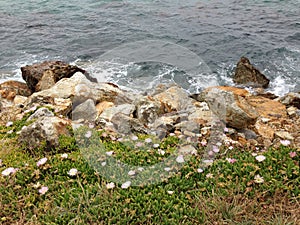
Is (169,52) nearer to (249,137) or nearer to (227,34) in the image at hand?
(227,34)

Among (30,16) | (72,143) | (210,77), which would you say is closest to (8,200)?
(72,143)

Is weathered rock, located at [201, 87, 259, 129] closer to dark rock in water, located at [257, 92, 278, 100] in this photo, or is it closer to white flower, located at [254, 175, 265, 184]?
white flower, located at [254, 175, 265, 184]

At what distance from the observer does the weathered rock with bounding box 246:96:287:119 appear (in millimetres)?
8438

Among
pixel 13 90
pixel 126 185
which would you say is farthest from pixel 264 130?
pixel 13 90

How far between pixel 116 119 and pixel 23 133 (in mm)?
1526

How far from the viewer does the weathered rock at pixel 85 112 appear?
232 inches

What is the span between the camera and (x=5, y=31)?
16.3m

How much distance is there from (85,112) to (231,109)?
2685 millimetres

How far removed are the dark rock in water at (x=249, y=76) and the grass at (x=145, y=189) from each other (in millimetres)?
7388

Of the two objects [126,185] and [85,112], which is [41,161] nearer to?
[126,185]

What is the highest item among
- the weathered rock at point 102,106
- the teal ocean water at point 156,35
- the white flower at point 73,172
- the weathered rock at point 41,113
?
the white flower at point 73,172

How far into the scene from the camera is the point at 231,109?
249 inches

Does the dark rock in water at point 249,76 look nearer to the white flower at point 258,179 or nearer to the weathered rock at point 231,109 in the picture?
the weathered rock at point 231,109

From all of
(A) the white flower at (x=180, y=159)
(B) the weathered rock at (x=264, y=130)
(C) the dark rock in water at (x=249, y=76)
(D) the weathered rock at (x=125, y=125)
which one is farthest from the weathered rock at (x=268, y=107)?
(A) the white flower at (x=180, y=159)
